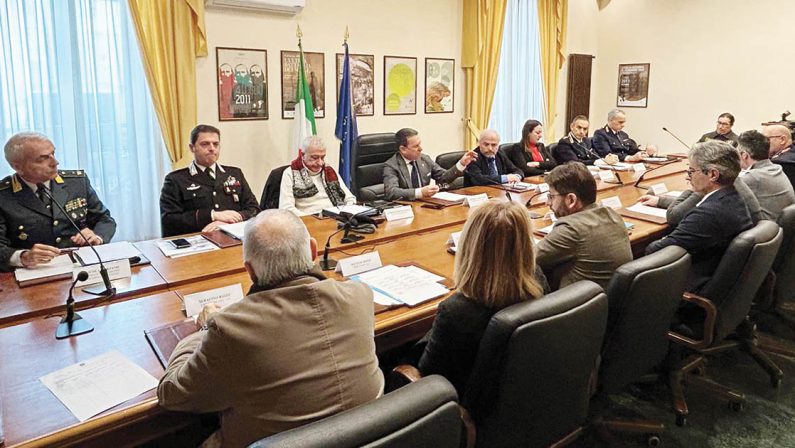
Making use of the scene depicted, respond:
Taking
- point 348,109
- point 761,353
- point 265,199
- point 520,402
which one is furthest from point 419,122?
point 520,402

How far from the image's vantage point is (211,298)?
5.70 ft

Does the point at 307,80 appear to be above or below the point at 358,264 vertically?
above

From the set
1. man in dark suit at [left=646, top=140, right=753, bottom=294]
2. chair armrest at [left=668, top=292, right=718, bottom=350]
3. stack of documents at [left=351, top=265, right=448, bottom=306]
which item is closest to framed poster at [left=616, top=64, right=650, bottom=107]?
man in dark suit at [left=646, top=140, right=753, bottom=294]

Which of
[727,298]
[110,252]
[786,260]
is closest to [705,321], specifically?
[727,298]

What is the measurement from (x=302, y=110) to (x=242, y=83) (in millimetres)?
538

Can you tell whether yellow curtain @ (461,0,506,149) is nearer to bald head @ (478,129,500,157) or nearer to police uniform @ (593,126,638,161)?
police uniform @ (593,126,638,161)

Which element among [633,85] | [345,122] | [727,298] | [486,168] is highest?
[633,85]

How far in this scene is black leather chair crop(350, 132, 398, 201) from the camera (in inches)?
161

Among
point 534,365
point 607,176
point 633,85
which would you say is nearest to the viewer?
point 534,365

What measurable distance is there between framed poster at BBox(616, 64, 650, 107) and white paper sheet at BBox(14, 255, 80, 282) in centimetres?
728

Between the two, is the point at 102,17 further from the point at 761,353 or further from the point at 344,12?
the point at 761,353

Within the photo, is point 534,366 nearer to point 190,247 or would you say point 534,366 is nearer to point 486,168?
point 190,247

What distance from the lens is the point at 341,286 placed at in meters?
1.28

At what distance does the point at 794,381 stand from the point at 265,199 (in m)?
3.14
